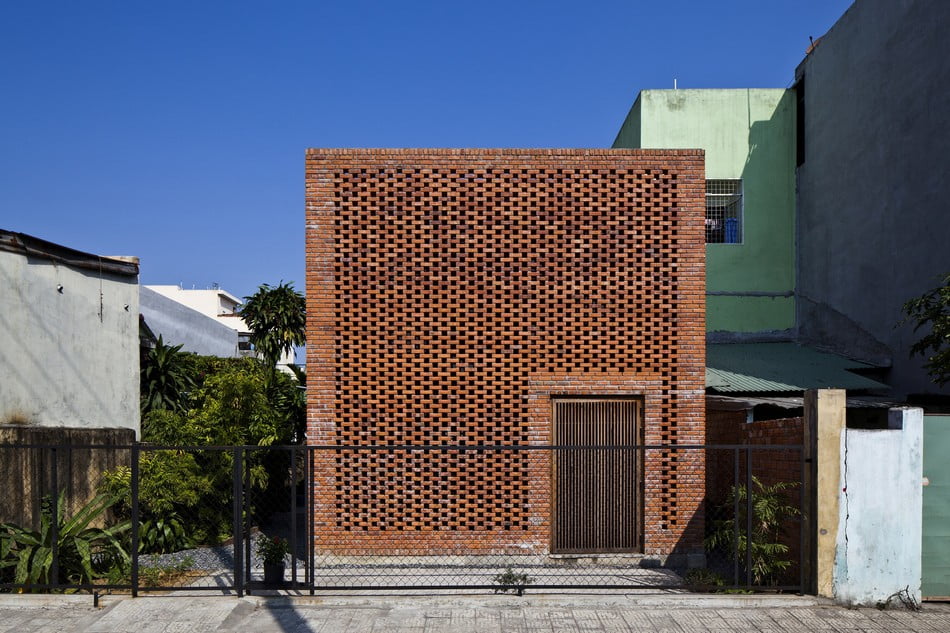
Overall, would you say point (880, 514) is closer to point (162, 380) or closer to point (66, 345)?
point (66, 345)

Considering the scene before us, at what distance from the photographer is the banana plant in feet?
27.9

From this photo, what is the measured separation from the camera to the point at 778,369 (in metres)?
16.4

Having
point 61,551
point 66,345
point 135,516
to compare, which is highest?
point 66,345

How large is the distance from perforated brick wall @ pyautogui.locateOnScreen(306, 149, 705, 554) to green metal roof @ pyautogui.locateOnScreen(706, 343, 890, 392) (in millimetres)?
4845

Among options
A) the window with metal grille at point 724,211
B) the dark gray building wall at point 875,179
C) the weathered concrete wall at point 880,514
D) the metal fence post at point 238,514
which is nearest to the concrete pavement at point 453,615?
the metal fence post at point 238,514

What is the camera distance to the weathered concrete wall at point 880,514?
7.91 metres

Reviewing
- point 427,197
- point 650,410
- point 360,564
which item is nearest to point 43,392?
point 360,564

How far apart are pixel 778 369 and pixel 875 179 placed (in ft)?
17.8

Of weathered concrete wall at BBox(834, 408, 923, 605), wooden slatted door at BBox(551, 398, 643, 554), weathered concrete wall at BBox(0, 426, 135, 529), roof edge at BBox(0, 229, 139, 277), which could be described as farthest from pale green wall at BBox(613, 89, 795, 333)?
weathered concrete wall at BBox(0, 426, 135, 529)

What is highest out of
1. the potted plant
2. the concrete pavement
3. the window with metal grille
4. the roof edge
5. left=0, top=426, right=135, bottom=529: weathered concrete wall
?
the window with metal grille

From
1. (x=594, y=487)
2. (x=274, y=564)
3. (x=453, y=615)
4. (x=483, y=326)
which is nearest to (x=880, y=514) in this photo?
(x=594, y=487)

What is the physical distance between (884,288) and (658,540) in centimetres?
1056

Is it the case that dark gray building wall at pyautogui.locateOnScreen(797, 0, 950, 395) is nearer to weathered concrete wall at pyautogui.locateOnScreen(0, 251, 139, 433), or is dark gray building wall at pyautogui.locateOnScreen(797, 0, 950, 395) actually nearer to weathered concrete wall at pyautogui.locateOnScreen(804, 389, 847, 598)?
weathered concrete wall at pyautogui.locateOnScreen(804, 389, 847, 598)

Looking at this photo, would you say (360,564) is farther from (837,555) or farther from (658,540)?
(837,555)
